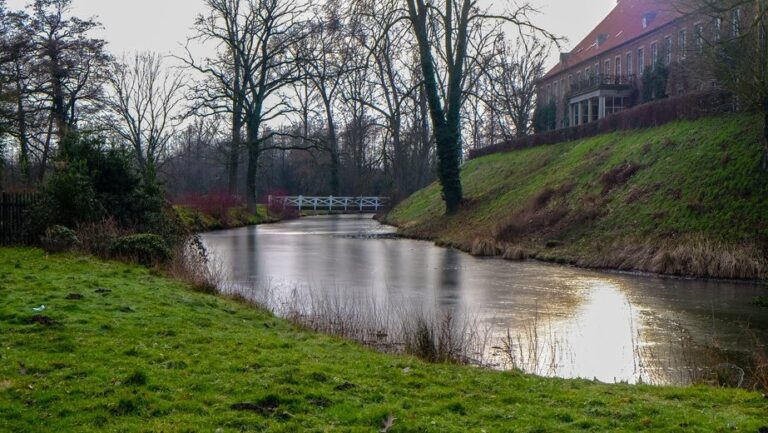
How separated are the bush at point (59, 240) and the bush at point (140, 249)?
4.31 feet

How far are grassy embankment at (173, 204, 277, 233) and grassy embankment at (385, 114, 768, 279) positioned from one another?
462 inches

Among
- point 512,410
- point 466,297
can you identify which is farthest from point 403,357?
point 466,297

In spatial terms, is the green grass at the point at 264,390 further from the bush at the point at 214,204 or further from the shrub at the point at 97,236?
the bush at the point at 214,204

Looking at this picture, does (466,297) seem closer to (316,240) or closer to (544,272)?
(544,272)

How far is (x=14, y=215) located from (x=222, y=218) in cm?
2284

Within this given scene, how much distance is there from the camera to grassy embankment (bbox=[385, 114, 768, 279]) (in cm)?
1917

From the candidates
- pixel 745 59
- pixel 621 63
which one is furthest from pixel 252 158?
pixel 745 59

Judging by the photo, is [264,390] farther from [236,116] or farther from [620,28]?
[620,28]

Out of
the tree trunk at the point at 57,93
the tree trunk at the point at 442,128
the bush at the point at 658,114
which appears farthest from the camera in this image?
the tree trunk at the point at 57,93

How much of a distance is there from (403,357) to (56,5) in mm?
35320

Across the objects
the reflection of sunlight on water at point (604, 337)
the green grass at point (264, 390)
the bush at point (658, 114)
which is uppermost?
the bush at point (658, 114)

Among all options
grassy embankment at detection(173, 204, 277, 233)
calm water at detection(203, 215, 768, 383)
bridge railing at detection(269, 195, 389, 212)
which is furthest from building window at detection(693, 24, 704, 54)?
bridge railing at detection(269, 195, 389, 212)

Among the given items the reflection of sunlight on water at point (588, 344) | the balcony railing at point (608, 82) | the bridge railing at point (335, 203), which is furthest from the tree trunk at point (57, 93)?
the balcony railing at point (608, 82)

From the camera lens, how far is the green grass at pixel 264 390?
5559mm
